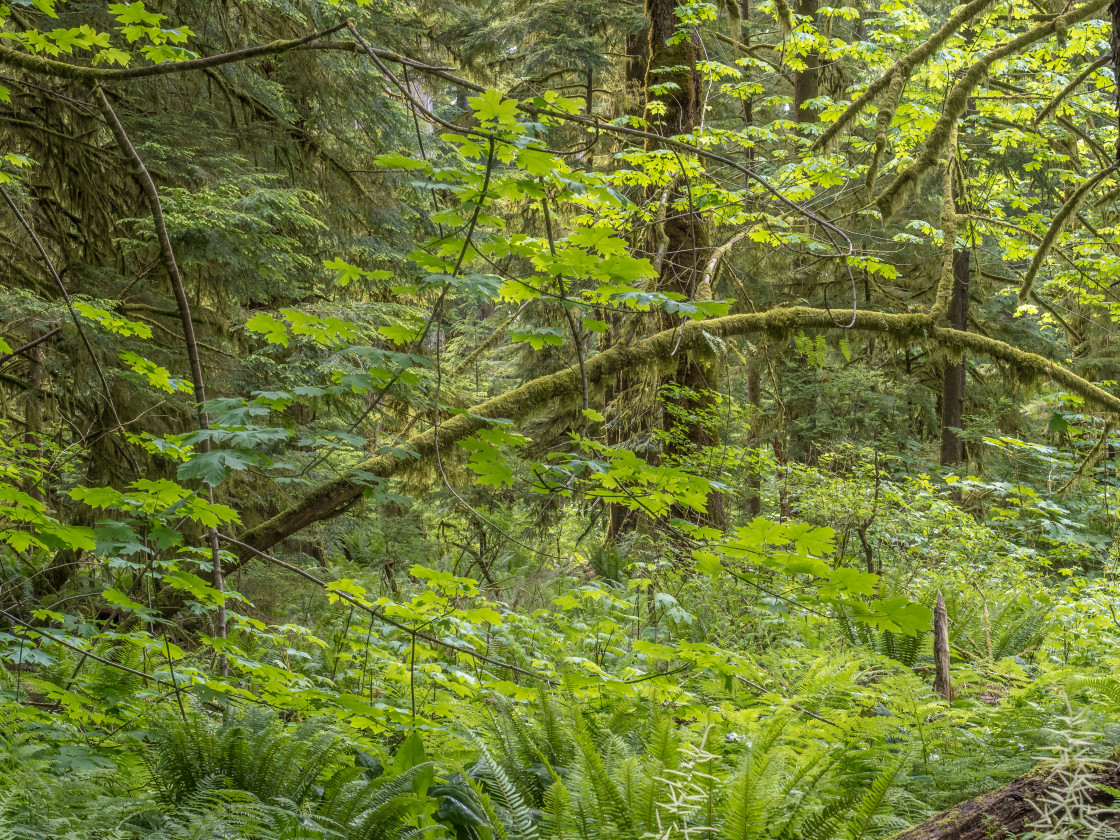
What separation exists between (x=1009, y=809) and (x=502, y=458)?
1.55m

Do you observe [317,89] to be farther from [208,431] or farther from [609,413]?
[208,431]

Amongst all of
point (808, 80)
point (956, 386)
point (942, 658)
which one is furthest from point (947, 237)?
point (808, 80)

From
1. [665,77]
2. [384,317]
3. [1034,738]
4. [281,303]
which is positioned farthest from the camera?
[281,303]

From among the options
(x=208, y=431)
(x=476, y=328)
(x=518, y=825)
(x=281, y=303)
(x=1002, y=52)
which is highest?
(x=1002, y=52)

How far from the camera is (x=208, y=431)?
176cm

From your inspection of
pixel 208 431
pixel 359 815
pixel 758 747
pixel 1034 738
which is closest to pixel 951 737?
pixel 1034 738

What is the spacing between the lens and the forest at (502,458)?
6.89 feet

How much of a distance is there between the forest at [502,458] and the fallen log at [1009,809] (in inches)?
0.5

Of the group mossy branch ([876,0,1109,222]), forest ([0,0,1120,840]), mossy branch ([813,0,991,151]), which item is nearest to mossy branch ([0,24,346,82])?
forest ([0,0,1120,840])

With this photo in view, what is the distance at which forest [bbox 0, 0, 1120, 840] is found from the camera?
210 cm

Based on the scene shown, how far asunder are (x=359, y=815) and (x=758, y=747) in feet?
4.27

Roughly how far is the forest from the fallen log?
0.04ft

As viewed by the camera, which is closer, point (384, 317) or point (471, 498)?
point (384, 317)

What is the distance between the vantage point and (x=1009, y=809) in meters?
1.47
